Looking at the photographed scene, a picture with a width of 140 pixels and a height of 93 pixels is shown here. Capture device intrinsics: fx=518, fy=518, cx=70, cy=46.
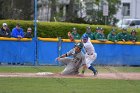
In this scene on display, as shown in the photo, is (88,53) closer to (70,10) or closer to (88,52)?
(88,52)

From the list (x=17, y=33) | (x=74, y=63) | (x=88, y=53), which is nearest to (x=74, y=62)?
(x=74, y=63)

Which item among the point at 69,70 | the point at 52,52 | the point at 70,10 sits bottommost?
the point at 69,70

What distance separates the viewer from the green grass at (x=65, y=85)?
1536 centimetres

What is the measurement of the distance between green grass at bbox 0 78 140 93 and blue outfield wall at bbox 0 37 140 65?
730 centimetres

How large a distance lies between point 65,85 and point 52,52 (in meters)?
9.58

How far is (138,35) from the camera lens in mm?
32844

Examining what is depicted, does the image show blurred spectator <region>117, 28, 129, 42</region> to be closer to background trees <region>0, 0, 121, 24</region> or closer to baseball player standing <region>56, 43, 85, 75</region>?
baseball player standing <region>56, 43, 85, 75</region>

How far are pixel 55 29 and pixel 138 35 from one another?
556cm

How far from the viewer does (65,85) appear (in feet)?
55.3

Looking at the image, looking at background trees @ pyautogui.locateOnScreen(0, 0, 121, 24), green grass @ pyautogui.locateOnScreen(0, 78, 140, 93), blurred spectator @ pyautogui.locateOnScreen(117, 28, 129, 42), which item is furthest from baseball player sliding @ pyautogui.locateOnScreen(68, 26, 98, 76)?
background trees @ pyautogui.locateOnScreen(0, 0, 121, 24)

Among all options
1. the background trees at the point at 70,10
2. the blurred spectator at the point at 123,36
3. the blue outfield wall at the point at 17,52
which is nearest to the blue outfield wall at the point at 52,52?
the blue outfield wall at the point at 17,52

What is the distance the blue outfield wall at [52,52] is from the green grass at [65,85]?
7.30 m

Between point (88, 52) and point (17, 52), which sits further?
point (17, 52)

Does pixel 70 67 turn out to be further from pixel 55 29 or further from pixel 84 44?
pixel 55 29
